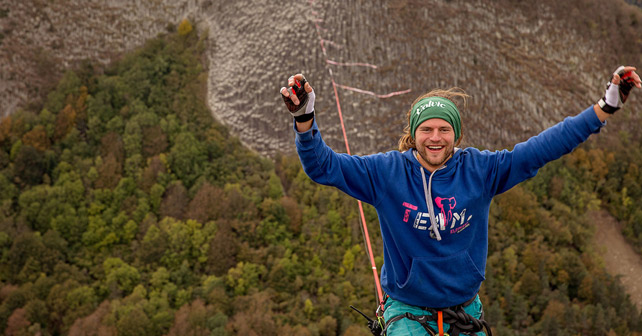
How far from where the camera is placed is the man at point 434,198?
4.60 m

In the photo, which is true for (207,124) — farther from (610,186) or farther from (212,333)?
(610,186)

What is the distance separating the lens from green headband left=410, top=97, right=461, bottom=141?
4.58 meters

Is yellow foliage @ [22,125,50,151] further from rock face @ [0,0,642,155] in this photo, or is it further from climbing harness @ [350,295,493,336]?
climbing harness @ [350,295,493,336]

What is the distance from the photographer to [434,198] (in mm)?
4621

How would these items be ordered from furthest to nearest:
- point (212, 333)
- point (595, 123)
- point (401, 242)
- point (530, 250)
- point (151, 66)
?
point (151, 66), point (530, 250), point (212, 333), point (401, 242), point (595, 123)

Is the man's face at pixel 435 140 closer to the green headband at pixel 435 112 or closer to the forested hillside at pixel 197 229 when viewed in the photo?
the green headband at pixel 435 112

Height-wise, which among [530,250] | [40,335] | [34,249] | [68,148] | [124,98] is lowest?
[40,335]

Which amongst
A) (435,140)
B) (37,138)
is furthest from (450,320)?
(37,138)

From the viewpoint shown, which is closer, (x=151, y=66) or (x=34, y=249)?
→ (x=34, y=249)

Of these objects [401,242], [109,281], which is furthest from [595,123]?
[109,281]

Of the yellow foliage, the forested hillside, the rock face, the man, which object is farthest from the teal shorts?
the yellow foliage

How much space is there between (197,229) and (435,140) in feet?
100

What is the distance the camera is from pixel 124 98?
127 feet

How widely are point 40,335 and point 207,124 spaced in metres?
14.5
